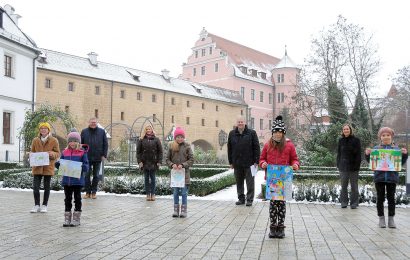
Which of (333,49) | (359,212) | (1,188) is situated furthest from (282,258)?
(333,49)

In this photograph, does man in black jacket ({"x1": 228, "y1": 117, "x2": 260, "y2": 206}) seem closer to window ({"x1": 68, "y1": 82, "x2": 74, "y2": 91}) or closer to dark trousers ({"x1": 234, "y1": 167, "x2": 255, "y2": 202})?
dark trousers ({"x1": 234, "y1": 167, "x2": 255, "y2": 202})

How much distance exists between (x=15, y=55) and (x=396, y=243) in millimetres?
26106

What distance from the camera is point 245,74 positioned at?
64.2 m

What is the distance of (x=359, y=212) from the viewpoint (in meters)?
Result: 9.43

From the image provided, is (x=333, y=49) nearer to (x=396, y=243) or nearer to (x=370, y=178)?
(x=370, y=178)

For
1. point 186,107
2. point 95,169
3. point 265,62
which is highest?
point 265,62

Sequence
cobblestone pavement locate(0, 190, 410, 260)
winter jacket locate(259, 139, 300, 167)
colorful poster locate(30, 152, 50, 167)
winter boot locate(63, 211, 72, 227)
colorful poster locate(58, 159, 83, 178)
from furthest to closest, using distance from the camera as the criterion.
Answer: colorful poster locate(30, 152, 50, 167) → colorful poster locate(58, 159, 83, 178) → winter boot locate(63, 211, 72, 227) → winter jacket locate(259, 139, 300, 167) → cobblestone pavement locate(0, 190, 410, 260)

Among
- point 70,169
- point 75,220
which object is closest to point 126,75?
point 70,169

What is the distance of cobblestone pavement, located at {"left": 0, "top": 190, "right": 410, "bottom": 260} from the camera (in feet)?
17.4

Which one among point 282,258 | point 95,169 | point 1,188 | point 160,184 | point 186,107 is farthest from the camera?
point 186,107

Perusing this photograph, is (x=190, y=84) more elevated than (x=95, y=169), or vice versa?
(x=190, y=84)

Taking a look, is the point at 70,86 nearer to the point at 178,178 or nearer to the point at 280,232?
the point at 178,178

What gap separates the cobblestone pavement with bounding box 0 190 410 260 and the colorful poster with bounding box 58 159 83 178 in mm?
786

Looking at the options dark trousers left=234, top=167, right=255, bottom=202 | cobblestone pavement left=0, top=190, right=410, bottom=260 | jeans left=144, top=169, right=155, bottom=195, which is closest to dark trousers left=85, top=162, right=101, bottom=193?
jeans left=144, top=169, right=155, bottom=195
